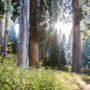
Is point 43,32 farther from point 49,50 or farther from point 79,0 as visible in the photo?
point 79,0

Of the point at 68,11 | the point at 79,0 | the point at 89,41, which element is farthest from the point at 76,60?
the point at 89,41

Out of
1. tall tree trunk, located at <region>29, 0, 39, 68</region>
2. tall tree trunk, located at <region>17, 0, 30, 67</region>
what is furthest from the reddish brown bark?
tall tree trunk, located at <region>17, 0, 30, 67</region>

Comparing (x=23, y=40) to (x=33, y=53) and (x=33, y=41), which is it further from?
(x=33, y=53)

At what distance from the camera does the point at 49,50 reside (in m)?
16.7

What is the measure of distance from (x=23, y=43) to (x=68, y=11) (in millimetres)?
8312

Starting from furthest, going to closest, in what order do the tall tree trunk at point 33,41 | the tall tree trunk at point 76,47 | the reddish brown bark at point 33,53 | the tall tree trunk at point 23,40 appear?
the tall tree trunk at point 76,47 < the reddish brown bark at point 33,53 < the tall tree trunk at point 33,41 < the tall tree trunk at point 23,40

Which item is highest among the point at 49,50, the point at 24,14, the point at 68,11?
the point at 68,11

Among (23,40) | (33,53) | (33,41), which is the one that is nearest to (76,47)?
(33,53)

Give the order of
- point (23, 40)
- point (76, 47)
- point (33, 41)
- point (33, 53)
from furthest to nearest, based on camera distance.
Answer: point (76, 47) → point (33, 53) → point (33, 41) → point (23, 40)

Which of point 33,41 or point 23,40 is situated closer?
point 23,40

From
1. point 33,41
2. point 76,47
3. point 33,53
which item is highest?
point 33,41

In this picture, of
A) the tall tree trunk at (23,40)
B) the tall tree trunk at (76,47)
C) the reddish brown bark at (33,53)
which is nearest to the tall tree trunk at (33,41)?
the reddish brown bark at (33,53)

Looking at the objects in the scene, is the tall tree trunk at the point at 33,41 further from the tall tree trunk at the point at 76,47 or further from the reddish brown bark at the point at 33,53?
the tall tree trunk at the point at 76,47

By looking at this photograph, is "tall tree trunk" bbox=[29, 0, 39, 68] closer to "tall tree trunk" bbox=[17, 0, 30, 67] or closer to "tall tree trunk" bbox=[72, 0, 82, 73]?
"tall tree trunk" bbox=[17, 0, 30, 67]
